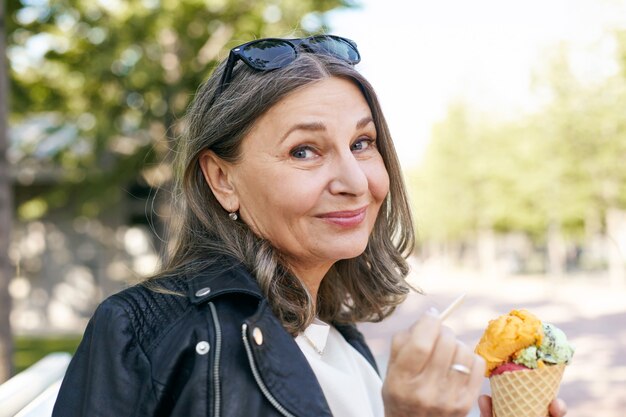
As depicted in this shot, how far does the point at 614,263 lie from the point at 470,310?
8.91 m

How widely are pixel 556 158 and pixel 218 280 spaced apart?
22.8 meters

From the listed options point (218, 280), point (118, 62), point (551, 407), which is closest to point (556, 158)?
point (118, 62)

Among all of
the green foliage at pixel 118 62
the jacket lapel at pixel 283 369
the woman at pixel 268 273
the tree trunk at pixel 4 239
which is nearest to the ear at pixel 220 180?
the woman at pixel 268 273

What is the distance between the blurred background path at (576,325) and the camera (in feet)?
26.0

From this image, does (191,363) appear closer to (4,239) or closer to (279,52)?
(279,52)

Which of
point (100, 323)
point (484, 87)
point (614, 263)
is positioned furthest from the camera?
point (484, 87)

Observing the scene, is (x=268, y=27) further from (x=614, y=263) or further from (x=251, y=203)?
(x=614, y=263)

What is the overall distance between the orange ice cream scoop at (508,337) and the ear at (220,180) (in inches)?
31.6

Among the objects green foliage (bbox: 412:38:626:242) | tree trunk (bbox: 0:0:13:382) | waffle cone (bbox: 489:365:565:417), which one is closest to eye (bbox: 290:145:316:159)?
waffle cone (bbox: 489:365:565:417)

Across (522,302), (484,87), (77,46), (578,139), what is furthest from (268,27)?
(484,87)

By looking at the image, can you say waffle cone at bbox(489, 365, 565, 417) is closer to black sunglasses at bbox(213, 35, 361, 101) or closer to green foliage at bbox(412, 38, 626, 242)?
black sunglasses at bbox(213, 35, 361, 101)

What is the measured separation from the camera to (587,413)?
7453 millimetres

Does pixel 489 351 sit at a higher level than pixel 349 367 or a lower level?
higher

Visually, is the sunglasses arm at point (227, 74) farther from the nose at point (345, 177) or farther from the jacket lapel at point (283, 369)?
the jacket lapel at point (283, 369)
